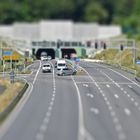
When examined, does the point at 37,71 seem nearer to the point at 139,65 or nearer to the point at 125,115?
the point at 139,65

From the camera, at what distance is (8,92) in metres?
95.0

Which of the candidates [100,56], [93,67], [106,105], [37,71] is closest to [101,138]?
[106,105]

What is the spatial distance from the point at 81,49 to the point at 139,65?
180 feet

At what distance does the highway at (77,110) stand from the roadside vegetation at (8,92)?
1.48 metres

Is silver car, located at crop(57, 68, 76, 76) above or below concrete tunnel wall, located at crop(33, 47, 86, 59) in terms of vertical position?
below

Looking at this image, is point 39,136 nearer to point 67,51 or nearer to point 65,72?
point 65,72

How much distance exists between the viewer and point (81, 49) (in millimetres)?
196000

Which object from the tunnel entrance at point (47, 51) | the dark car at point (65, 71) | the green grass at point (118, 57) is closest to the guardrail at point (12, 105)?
the dark car at point (65, 71)

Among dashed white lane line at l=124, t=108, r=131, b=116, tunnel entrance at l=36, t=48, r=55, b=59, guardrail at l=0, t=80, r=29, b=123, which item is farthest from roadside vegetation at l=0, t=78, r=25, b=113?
tunnel entrance at l=36, t=48, r=55, b=59

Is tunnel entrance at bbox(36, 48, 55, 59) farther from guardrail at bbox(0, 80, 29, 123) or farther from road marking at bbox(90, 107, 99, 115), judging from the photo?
road marking at bbox(90, 107, 99, 115)

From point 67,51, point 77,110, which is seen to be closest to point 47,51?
point 67,51

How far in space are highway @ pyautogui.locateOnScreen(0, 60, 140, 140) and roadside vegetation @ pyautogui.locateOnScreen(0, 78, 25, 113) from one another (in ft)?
4.86

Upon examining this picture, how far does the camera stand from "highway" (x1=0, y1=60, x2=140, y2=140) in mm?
64938

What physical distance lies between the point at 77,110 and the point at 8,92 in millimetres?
17270
